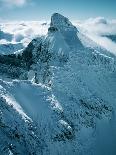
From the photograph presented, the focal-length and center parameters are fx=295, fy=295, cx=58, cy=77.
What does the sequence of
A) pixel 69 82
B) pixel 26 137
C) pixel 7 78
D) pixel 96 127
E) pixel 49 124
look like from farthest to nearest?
pixel 7 78 → pixel 69 82 → pixel 96 127 → pixel 49 124 → pixel 26 137

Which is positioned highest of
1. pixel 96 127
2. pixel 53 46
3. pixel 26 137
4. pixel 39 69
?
pixel 53 46

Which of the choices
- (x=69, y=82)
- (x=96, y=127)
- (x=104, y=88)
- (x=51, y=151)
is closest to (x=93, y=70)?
(x=104, y=88)

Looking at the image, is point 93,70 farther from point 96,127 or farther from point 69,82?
point 96,127

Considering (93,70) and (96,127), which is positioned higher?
(93,70)

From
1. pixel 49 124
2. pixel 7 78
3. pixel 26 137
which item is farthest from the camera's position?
pixel 7 78

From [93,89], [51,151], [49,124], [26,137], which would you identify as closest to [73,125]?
[49,124]

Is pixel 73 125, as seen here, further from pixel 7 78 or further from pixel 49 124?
pixel 7 78

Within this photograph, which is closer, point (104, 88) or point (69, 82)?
point (69, 82)
